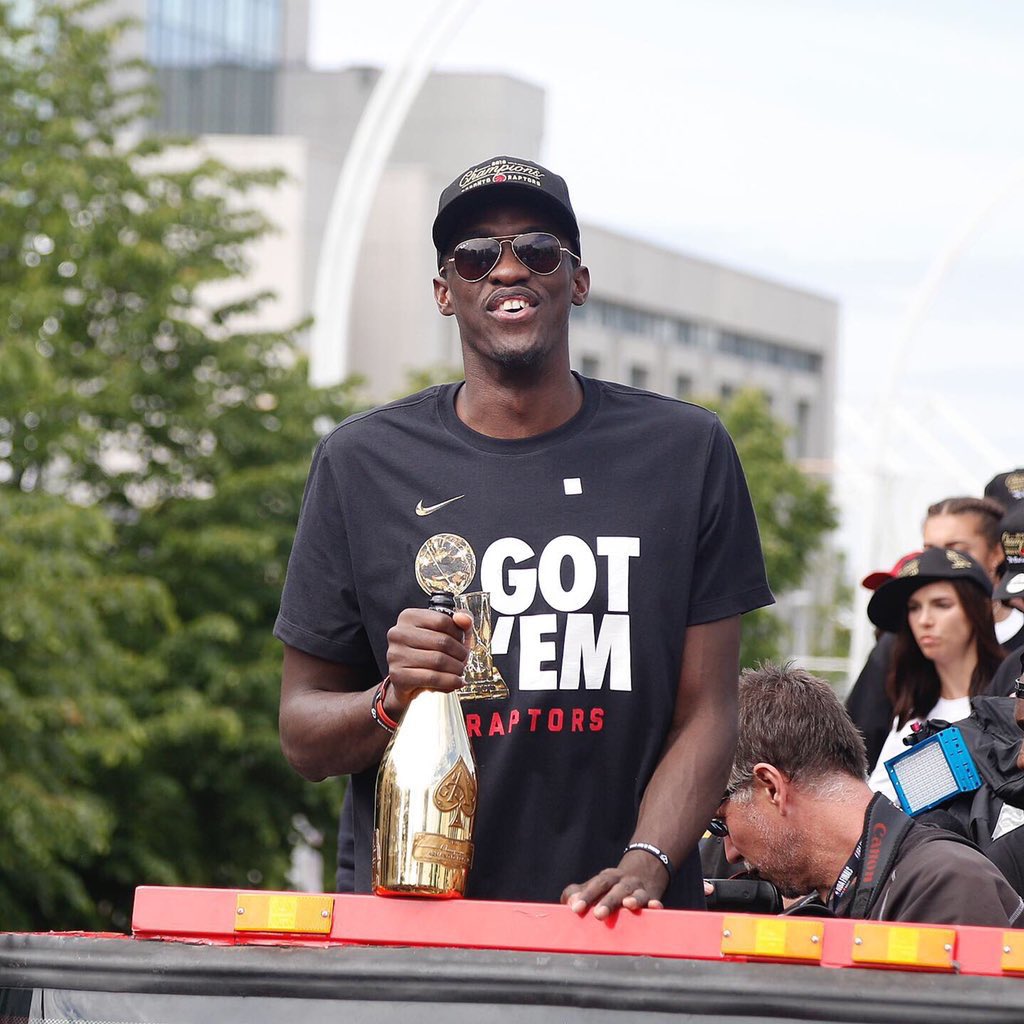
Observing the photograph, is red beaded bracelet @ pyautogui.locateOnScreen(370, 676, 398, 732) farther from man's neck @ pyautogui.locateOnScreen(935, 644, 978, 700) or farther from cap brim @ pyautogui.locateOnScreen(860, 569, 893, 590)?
cap brim @ pyautogui.locateOnScreen(860, 569, 893, 590)

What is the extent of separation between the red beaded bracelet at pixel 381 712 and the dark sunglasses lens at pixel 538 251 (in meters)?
0.66

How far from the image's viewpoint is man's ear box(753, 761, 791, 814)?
13.1 feet

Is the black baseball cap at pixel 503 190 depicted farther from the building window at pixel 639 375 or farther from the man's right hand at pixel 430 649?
the building window at pixel 639 375

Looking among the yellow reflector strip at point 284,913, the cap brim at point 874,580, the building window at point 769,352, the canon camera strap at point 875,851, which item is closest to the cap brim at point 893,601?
the cap brim at point 874,580

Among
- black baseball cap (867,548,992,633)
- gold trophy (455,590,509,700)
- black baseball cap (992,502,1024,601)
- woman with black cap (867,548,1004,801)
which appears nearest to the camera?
gold trophy (455,590,509,700)

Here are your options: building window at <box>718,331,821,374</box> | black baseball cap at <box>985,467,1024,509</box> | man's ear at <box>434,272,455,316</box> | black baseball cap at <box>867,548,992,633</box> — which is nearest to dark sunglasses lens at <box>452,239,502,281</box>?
man's ear at <box>434,272,455,316</box>

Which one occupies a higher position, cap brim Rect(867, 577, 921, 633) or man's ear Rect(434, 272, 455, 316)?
cap brim Rect(867, 577, 921, 633)

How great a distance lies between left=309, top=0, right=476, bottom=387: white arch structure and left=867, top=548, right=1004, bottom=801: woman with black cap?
10131 mm

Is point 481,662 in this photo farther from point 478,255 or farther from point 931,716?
point 931,716

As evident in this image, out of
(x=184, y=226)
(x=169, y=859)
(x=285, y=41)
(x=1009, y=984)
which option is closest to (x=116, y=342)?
(x=184, y=226)

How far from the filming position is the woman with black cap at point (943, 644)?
6.08 m

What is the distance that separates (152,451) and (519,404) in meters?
17.2

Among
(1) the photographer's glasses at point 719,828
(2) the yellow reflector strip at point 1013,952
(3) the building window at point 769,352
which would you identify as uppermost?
(3) the building window at point 769,352

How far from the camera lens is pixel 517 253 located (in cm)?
311
